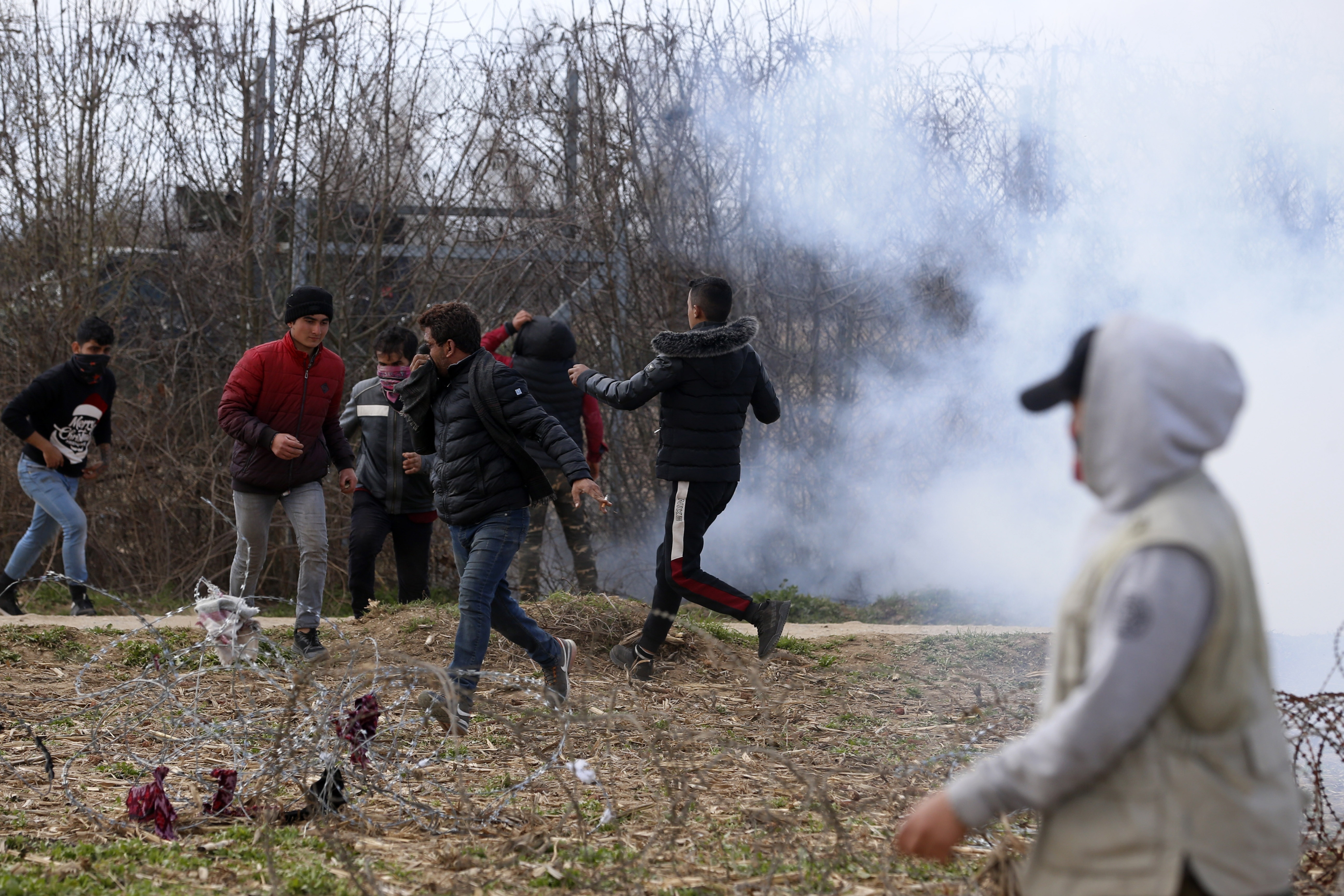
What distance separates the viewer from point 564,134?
431 inches

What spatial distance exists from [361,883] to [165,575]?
25.7ft

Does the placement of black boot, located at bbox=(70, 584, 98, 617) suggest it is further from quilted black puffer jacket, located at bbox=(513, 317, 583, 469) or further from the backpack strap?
the backpack strap

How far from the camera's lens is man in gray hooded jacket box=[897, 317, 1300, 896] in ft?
5.50

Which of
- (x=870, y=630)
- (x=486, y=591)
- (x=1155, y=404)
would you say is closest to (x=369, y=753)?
(x=486, y=591)

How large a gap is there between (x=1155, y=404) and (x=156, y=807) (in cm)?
314

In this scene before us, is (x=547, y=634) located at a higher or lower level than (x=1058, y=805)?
lower

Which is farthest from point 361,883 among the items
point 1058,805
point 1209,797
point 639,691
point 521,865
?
point 639,691

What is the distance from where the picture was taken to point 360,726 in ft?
12.1

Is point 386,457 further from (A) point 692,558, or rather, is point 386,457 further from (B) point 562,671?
(B) point 562,671

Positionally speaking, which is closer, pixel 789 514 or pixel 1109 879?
pixel 1109 879

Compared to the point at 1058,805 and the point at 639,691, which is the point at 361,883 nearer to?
the point at 1058,805

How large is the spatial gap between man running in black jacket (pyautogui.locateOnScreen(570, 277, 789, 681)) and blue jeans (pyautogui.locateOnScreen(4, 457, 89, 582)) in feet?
13.0

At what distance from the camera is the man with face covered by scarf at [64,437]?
756 centimetres

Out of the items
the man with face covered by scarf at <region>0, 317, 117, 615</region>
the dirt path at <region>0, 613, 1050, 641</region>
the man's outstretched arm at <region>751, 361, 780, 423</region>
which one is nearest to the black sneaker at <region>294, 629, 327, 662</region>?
the dirt path at <region>0, 613, 1050, 641</region>
